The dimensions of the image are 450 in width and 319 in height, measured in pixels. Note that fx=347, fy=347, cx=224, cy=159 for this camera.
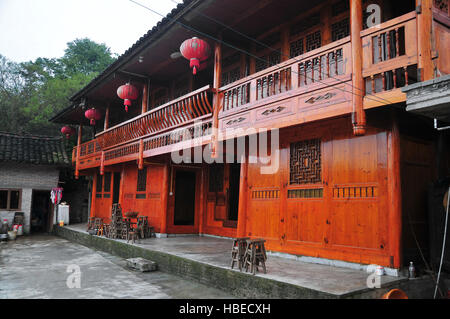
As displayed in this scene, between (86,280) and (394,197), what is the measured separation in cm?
593

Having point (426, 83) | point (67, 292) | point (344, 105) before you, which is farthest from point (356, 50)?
point (67, 292)

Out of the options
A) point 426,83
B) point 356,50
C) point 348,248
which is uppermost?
point 356,50

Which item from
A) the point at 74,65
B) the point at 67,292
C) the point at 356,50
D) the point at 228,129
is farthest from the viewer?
the point at 74,65

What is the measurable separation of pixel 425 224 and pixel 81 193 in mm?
19406

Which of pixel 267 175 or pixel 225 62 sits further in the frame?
pixel 225 62

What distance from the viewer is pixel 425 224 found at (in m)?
5.68

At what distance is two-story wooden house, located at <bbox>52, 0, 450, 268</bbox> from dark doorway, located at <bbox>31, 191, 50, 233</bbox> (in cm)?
1169

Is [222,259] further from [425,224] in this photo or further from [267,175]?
[425,224]

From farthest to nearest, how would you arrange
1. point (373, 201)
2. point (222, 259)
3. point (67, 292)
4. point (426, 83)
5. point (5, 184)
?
point (5, 184) < point (222, 259) < point (67, 292) < point (373, 201) < point (426, 83)

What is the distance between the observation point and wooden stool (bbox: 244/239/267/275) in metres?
5.43

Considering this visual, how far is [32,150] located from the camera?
17672 mm

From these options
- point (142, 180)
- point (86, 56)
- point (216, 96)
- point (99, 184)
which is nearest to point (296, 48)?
point (216, 96)

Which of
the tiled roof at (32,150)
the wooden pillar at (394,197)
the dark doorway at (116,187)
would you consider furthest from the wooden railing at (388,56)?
the tiled roof at (32,150)
